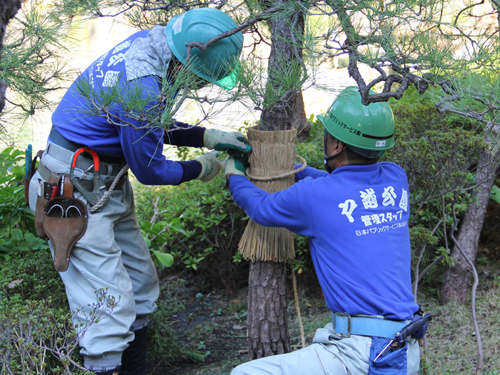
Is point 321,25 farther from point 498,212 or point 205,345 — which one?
point 498,212

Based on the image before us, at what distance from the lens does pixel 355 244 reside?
2.12 m

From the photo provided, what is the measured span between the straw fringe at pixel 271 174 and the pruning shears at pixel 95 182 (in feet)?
2.74

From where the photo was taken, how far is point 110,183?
267 cm

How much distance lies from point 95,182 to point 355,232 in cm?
144

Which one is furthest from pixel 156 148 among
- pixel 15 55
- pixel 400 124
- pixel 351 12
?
pixel 400 124

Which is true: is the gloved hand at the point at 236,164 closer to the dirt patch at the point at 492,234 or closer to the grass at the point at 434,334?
the grass at the point at 434,334

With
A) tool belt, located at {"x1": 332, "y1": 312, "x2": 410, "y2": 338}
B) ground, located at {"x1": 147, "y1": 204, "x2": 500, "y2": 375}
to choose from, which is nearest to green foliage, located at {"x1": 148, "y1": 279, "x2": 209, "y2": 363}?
ground, located at {"x1": 147, "y1": 204, "x2": 500, "y2": 375}

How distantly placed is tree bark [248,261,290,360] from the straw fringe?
125mm

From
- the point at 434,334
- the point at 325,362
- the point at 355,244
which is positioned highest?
the point at 355,244

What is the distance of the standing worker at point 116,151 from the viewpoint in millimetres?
2340

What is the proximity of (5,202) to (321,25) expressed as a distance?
99.2 inches

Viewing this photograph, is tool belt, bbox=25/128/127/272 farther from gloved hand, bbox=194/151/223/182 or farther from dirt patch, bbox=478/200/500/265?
dirt patch, bbox=478/200/500/265

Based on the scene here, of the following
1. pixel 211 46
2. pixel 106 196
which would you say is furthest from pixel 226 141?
pixel 106 196

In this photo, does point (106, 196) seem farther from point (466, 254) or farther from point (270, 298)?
point (466, 254)
